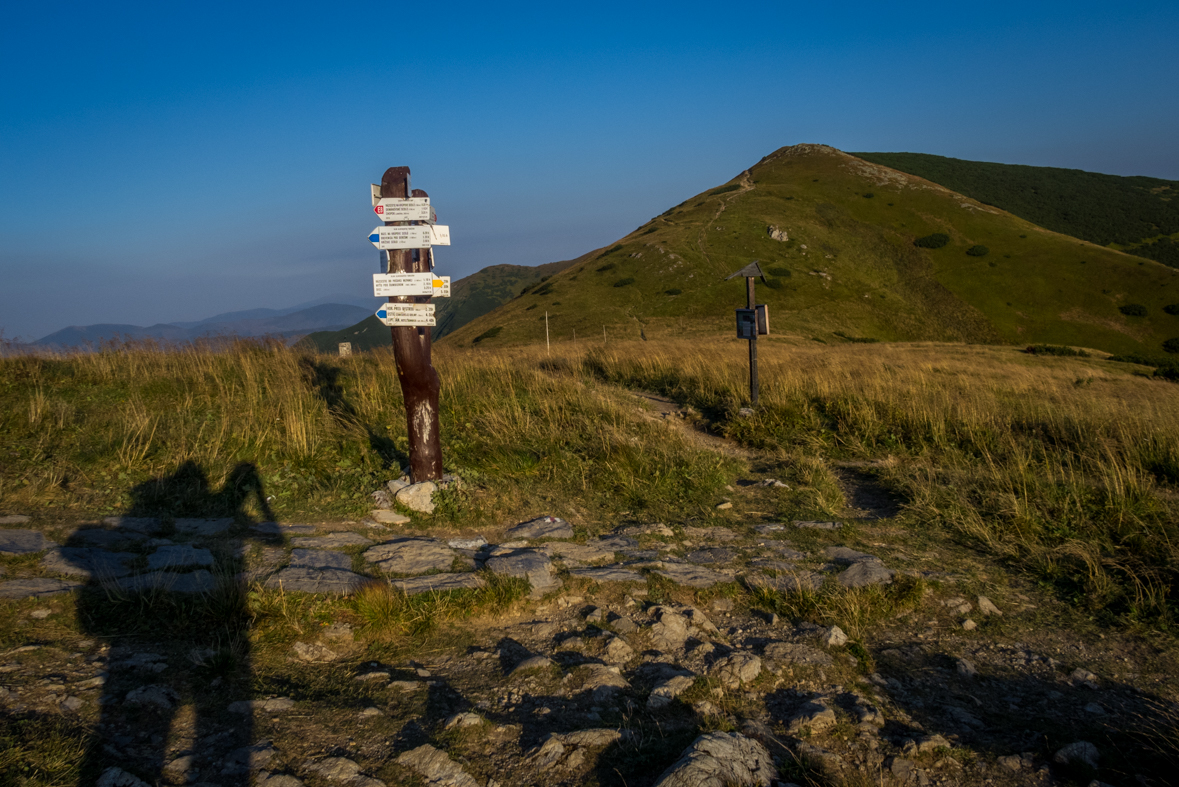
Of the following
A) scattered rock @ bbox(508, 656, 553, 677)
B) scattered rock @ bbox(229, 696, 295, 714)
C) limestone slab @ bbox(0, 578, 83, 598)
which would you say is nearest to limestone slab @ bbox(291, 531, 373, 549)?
limestone slab @ bbox(0, 578, 83, 598)

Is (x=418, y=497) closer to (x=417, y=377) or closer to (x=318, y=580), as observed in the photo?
(x=417, y=377)

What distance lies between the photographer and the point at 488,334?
136ft

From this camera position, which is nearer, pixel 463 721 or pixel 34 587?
pixel 463 721

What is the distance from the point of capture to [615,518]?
5707 mm

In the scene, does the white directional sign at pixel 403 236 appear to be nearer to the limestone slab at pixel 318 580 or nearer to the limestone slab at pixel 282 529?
the limestone slab at pixel 282 529

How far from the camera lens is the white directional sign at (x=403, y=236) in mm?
5492

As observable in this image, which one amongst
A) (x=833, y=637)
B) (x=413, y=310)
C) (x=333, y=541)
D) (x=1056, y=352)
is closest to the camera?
(x=833, y=637)

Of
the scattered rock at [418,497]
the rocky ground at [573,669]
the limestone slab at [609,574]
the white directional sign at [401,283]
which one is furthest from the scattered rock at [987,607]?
the white directional sign at [401,283]

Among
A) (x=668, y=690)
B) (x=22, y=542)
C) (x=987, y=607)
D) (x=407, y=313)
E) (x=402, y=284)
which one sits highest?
(x=402, y=284)

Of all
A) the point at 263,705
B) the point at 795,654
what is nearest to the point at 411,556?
the point at 263,705

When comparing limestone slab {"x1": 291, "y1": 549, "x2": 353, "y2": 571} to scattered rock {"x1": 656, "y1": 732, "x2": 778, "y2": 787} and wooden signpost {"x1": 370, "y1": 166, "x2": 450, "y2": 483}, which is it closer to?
wooden signpost {"x1": 370, "y1": 166, "x2": 450, "y2": 483}

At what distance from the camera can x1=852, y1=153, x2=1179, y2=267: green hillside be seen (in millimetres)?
82500

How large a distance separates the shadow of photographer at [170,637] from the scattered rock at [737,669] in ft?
6.88

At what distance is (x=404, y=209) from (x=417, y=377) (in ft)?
4.96
